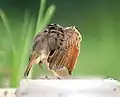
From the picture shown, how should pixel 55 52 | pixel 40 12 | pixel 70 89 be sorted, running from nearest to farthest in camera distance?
pixel 70 89 → pixel 55 52 → pixel 40 12

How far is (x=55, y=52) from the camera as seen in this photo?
1.72m

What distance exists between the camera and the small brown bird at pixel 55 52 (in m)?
1.71

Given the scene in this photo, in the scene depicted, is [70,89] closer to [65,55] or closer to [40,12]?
[65,55]

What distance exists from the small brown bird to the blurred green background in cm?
5

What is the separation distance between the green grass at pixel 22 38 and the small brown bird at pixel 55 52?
2.1 inches

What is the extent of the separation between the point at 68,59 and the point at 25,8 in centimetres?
46

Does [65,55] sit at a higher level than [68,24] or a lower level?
lower

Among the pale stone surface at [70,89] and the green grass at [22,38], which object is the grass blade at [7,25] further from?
the pale stone surface at [70,89]

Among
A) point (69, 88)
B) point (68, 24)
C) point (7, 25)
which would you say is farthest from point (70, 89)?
point (7, 25)

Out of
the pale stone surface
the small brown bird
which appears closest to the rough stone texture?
the pale stone surface

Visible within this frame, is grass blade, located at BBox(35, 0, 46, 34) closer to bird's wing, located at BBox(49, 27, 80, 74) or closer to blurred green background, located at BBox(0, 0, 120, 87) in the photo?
blurred green background, located at BBox(0, 0, 120, 87)

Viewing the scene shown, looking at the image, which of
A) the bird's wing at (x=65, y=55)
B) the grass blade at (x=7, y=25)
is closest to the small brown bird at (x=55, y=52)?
the bird's wing at (x=65, y=55)

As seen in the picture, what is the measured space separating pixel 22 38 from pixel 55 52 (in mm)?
254

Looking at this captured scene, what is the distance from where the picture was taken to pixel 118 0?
184cm
